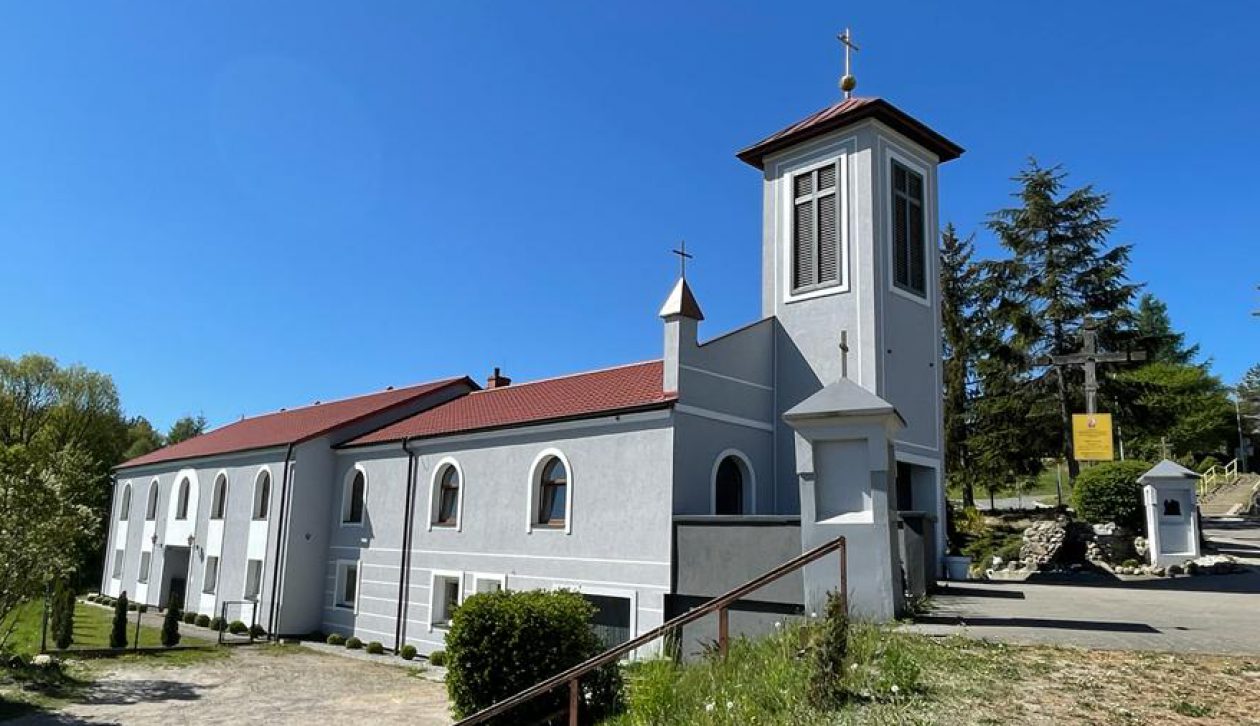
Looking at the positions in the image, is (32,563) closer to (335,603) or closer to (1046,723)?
(335,603)

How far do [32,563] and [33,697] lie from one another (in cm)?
278

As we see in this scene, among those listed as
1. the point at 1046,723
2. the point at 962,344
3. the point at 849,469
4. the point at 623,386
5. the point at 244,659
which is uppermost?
the point at 962,344

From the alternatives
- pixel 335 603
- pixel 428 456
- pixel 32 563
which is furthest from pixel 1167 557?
pixel 32 563

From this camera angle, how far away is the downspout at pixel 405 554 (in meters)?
23.4

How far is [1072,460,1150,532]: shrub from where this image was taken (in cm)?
2306

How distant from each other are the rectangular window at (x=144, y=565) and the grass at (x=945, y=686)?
34.5 metres

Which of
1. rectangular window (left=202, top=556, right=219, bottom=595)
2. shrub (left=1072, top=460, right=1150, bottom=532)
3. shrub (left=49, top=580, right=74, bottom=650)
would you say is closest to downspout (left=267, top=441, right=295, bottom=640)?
shrub (left=49, top=580, right=74, bottom=650)

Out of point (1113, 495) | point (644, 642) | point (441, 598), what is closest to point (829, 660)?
point (644, 642)

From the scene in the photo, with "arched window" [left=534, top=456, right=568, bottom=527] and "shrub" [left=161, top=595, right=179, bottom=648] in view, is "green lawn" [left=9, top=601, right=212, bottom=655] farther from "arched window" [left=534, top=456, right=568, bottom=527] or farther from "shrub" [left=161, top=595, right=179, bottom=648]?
"arched window" [left=534, top=456, right=568, bottom=527]

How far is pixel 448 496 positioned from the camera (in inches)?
918

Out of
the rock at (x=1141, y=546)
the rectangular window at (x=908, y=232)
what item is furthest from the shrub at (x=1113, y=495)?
the rectangular window at (x=908, y=232)

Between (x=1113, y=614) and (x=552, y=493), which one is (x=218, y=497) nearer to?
(x=552, y=493)

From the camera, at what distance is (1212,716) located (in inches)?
253

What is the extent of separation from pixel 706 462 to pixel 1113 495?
1322 cm
